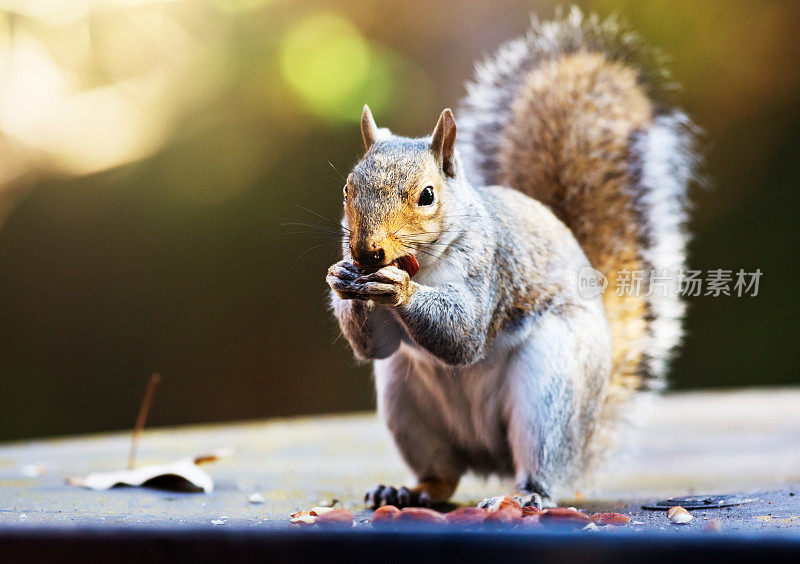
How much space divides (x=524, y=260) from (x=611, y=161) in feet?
1.46

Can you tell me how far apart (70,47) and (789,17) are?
2.77m

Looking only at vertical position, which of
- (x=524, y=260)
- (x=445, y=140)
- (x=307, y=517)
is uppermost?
(x=445, y=140)

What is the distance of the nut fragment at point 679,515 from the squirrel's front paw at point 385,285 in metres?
0.47

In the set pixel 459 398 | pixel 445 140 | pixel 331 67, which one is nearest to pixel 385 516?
pixel 459 398

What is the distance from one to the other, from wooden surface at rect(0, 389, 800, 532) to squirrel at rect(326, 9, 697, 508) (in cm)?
13

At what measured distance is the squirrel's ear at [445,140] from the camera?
4.15ft

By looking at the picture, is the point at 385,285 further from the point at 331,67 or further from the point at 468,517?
the point at 331,67

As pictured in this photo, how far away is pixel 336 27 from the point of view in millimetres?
3225

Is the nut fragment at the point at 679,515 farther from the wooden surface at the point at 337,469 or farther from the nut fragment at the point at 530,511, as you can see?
the nut fragment at the point at 530,511

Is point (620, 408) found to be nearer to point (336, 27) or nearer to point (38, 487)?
point (38, 487)

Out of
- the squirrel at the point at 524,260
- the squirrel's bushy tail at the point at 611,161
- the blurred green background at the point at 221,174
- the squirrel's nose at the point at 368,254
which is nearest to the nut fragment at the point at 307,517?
the squirrel at the point at 524,260

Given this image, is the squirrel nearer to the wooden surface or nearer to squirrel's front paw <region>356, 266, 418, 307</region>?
squirrel's front paw <region>356, 266, 418, 307</region>

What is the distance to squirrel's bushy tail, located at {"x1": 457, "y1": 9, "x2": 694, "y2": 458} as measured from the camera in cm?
174

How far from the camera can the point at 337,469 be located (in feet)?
6.45
